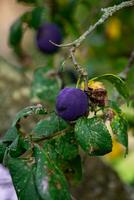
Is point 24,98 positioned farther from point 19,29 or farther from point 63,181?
point 63,181

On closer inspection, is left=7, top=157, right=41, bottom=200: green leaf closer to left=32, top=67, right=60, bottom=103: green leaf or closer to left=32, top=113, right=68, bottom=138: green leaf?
left=32, top=113, right=68, bottom=138: green leaf

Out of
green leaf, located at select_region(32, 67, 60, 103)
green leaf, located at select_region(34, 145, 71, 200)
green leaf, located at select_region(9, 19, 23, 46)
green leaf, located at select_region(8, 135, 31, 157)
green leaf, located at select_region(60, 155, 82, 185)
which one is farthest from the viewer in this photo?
green leaf, located at select_region(9, 19, 23, 46)

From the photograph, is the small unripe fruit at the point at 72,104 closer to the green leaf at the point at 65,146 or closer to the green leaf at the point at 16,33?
the green leaf at the point at 65,146

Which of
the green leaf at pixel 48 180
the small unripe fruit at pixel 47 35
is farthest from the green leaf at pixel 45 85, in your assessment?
the green leaf at pixel 48 180

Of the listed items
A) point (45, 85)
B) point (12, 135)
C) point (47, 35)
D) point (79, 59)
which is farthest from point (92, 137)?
point (79, 59)

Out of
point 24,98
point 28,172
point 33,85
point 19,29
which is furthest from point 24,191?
point 24,98

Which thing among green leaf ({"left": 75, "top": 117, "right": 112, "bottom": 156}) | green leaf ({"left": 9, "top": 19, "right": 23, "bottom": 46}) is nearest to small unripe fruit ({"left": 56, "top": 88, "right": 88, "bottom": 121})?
green leaf ({"left": 75, "top": 117, "right": 112, "bottom": 156})

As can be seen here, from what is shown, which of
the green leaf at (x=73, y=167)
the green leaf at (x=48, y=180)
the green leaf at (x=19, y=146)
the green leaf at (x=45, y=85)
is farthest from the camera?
the green leaf at (x=45, y=85)
